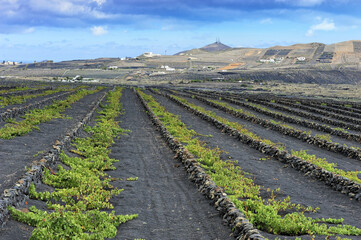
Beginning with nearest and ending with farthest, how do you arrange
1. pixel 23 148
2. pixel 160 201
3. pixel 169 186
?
pixel 160 201 → pixel 169 186 → pixel 23 148

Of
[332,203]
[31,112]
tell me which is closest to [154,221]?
[332,203]

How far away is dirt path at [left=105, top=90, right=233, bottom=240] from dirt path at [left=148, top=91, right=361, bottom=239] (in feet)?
7.54

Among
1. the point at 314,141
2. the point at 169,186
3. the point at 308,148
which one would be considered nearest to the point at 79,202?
the point at 169,186

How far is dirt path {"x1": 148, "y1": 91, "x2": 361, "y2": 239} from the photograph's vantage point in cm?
1566

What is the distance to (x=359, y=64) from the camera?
191750 millimetres

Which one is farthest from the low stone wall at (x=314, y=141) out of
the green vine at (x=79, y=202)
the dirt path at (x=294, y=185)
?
the green vine at (x=79, y=202)

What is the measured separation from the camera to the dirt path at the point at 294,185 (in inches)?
617

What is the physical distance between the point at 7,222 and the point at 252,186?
33.0 ft

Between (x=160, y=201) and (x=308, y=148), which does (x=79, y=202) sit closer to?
(x=160, y=201)

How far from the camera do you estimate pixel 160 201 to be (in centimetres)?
1581

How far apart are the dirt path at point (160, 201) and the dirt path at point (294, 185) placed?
7.54ft

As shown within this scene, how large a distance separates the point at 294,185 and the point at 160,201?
683 cm

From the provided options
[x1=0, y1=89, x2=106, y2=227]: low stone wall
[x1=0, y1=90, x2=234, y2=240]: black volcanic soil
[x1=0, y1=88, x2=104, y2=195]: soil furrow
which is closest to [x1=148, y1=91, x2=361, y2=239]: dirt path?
[x1=0, y1=90, x2=234, y2=240]: black volcanic soil

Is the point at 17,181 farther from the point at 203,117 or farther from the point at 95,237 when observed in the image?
the point at 203,117
